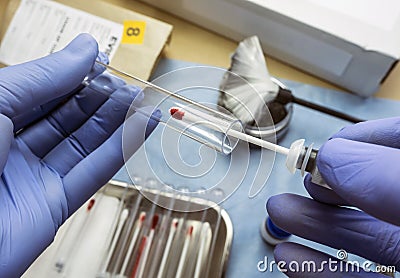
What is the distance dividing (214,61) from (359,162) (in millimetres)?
480

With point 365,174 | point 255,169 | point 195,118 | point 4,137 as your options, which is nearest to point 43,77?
point 4,137

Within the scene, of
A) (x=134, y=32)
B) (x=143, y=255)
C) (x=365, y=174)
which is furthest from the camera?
(x=134, y=32)

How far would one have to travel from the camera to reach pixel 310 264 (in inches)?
22.7

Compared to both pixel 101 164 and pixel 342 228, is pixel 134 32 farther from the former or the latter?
pixel 342 228

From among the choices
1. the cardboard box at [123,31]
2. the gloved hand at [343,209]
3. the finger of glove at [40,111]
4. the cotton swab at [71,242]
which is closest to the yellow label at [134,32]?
the cardboard box at [123,31]

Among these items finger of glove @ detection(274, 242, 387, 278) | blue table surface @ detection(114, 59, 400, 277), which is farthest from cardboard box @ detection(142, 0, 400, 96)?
finger of glove @ detection(274, 242, 387, 278)

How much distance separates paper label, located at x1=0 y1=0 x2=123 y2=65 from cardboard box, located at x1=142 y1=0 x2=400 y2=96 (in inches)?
6.5

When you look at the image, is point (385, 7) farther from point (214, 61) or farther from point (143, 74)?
point (143, 74)

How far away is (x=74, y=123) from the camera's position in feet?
2.37

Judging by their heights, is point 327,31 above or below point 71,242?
above

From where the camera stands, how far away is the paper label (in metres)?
0.86

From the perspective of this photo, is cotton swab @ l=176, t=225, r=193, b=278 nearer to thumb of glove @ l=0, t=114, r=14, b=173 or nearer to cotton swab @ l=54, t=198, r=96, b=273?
cotton swab @ l=54, t=198, r=96, b=273

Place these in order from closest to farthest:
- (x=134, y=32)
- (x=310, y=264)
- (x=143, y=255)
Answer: (x=310, y=264) < (x=143, y=255) < (x=134, y=32)

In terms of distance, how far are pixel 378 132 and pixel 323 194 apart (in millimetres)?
104
